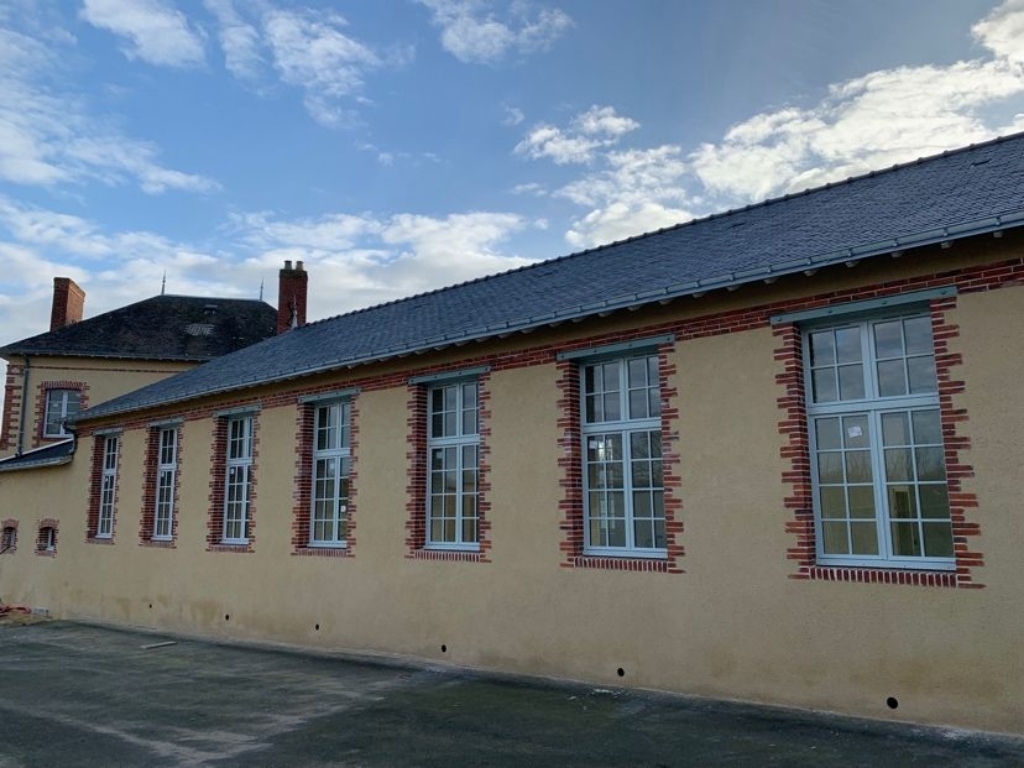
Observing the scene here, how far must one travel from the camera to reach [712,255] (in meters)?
8.26

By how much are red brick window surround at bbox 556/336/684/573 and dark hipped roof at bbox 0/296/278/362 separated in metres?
20.7

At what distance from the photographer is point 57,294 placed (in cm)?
2670

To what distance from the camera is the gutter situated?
5.69 metres

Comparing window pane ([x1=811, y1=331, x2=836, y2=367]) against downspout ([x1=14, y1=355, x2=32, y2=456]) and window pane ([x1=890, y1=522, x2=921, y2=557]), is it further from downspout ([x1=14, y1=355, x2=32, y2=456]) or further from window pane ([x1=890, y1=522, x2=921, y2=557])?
downspout ([x1=14, y1=355, x2=32, y2=456])

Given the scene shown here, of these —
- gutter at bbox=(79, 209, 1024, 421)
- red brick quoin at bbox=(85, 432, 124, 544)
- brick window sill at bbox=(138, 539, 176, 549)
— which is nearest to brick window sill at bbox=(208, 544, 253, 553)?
brick window sill at bbox=(138, 539, 176, 549)

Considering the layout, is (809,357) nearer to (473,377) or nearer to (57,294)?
(473,377)

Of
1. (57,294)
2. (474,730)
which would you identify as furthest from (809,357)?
(57,294)

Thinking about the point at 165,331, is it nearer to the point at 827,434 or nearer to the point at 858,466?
the point at 827,434

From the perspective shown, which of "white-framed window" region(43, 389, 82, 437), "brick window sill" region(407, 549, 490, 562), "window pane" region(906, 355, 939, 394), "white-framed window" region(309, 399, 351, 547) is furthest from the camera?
"white-framed window" region(43, 389, 82, 437)

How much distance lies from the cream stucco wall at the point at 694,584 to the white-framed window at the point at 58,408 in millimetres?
15498

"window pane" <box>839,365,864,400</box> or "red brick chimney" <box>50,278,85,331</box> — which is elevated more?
"red brick chimney" <box>50,278,85,331</box>

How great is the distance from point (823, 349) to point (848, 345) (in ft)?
0.72

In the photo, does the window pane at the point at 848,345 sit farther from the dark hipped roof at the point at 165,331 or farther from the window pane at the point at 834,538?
the dark hipped roof at the point at 165,331

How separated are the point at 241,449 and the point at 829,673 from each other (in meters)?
9.63
